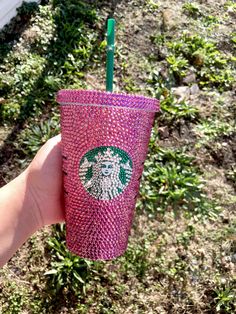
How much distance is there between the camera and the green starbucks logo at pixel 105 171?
179 cm

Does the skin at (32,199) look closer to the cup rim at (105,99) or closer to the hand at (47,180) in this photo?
the hand at (47,180)

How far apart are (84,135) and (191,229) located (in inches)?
55.0

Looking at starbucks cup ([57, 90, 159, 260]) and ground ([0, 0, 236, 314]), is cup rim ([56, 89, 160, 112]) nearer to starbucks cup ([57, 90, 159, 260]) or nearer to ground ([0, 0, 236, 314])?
starbucks cup ([57, 90, 159, 260])

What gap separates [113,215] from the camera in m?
1.93

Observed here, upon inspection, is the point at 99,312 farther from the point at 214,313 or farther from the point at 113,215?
the point at 113,215

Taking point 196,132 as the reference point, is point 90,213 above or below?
above

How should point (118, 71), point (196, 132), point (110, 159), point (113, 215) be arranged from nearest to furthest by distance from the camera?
point (110, 159) < point (113, 215) < point (196, 132) < point (118, 71)

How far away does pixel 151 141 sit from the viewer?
3.25 m

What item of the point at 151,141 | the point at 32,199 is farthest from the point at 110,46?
the point at 151,141

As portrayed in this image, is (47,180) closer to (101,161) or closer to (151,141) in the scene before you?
(101,161)

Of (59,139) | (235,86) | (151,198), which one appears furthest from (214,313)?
(235,86)

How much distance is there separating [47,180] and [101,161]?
373 millimetres

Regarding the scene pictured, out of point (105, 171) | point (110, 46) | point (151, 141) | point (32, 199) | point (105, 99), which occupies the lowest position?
point (151, 141)

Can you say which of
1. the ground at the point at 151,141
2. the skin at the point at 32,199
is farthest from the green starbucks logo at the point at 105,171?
the ground at the point at 151,141
